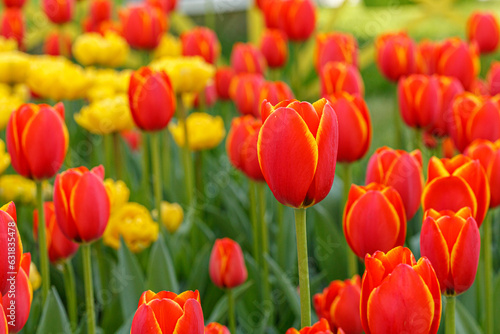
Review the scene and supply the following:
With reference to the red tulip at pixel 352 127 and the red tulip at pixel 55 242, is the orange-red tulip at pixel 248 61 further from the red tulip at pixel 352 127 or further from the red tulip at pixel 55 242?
the red tulip at pixel 55 242

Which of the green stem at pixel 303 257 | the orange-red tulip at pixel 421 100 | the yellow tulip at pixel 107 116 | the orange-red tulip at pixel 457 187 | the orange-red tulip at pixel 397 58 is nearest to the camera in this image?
the green stem at pixel 303 257

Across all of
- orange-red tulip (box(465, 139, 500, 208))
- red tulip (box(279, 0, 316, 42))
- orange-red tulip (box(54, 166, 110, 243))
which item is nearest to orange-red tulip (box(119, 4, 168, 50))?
red tulip (box(279, 0, 316, 42))

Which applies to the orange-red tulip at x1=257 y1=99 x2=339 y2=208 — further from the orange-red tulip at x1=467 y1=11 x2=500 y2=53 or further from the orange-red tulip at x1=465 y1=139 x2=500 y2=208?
the orange-red tulip at x1=467 y1=11 x2=500 y2=53

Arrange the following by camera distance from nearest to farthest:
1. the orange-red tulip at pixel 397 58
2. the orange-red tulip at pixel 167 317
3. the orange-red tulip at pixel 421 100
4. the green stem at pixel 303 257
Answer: the orange-red tulip at pixel 167 317 < the green stem at pixel 303 257 < the orange-red tulip at pixel 421 100 < the orange-red tulip at pixel 397 58

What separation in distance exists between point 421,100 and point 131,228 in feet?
2.20

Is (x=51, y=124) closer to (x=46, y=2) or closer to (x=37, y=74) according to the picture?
(x=37, y=74)

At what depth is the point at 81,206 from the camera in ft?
3.08

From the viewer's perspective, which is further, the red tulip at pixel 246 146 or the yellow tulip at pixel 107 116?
the yellow tulip at pixel 107 116

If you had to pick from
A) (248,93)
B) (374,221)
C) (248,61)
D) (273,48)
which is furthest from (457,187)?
(273,48)

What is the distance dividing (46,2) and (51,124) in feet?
5.66

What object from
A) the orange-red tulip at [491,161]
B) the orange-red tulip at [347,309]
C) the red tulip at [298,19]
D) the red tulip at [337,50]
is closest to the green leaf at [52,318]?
the orange-red tulip at [347,309]

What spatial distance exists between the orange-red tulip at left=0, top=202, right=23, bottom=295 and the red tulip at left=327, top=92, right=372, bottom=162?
590 millimetres

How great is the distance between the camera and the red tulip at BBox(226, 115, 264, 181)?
1.21 metres

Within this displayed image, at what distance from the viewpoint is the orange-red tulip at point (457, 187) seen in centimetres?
83
